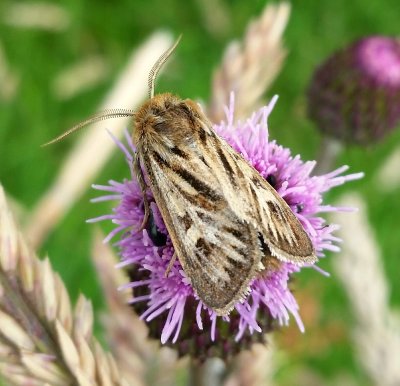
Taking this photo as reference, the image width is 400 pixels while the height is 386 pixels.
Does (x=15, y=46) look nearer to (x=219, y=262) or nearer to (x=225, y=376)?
(x=225, y=376)

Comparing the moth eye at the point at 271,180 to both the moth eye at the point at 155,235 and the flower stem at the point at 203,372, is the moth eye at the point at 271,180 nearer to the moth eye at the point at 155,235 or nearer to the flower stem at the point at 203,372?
the moth eye at the point at 155,235

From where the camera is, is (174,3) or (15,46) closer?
(15,46)

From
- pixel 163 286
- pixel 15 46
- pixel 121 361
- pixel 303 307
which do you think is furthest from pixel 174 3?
pixel 163 286

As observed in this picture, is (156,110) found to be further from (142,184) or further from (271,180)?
(271,180)

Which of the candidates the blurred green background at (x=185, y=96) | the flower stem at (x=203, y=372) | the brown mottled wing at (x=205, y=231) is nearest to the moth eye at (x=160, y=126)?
the brown mottled wing at (x=205, y=231)

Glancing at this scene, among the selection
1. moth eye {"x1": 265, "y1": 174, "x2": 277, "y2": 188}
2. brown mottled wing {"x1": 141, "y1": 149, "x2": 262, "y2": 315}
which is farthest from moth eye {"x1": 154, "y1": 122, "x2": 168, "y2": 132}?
moth eye {"x1": 265, "y1": 174, "x2": 277, "y2": 188}

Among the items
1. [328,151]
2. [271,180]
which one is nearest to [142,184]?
[271,180]

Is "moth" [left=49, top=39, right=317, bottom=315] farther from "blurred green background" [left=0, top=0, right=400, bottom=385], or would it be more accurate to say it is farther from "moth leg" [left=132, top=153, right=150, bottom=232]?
"blurred green background" [left=0, top=0, right=400, bottom=385]
